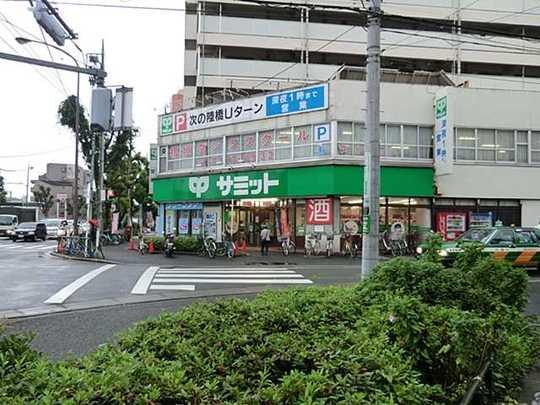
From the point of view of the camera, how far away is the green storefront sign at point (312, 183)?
23750 mm

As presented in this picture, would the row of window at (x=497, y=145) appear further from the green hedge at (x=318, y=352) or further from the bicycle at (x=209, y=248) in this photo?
the green hedge at (x=318, y=352)

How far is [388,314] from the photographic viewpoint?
469cm

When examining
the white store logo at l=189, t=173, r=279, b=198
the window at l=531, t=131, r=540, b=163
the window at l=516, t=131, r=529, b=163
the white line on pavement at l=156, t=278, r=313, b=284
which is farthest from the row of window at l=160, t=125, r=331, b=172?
the window at l=531, t=131, r=540, b=163

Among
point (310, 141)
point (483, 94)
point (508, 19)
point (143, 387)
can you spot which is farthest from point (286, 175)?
point (508, 19)

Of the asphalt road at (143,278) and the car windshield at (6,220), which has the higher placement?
the car windshield at (6,220)

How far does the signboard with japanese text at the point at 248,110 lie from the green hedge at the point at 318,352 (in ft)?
63.7

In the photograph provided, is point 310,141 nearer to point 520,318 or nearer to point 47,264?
point 47,264

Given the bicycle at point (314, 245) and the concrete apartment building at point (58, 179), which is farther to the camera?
the concrete apartment building at point (58, 179)

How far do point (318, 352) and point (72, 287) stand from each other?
1103 centimetres

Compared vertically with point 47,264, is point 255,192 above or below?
above

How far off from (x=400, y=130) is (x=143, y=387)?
2382 cm

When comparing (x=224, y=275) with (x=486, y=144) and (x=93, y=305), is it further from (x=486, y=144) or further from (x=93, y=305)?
(x=486, y=144)

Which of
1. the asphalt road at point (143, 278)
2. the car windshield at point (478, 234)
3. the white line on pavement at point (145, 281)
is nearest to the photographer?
the asphalt road at point (143, 278)

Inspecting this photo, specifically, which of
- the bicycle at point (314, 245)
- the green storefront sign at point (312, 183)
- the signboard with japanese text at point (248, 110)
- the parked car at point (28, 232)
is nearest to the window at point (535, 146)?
the green storefront sign at point (312, 183)
